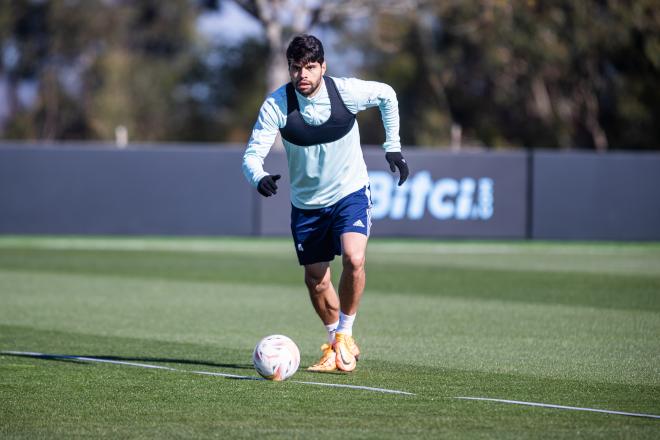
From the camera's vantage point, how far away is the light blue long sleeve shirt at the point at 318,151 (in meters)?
8.41

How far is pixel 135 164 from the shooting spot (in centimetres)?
2673

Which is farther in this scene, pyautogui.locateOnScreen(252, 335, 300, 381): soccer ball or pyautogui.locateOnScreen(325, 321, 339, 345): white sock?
pyautogui.locateOnScreen(325, 321, 339, 345): white sock

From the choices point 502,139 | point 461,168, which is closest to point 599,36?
point 502,139

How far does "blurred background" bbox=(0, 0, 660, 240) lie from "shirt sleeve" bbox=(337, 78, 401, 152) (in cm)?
1730

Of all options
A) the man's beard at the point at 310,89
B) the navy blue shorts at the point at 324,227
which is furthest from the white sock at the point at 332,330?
the man's beard at the point at 310,89

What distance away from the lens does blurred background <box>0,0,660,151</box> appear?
43.9 metres

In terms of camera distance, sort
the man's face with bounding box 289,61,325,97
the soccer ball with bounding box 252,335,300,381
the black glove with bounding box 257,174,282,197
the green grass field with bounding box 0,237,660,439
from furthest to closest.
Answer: the man's face with bounding box 289,61,325,97
the black glove with bounding box 257,174,282,197
the soccer ball with bounding box 252,335,300,381
the green grass field with bounding box 0,237,660,439

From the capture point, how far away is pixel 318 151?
852 centimetres

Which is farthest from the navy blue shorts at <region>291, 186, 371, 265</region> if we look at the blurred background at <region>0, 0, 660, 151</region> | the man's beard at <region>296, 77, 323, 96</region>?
the blurred background at <region>0, 0, 660, 151</region>

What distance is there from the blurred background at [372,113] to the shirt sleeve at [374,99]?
17.3m

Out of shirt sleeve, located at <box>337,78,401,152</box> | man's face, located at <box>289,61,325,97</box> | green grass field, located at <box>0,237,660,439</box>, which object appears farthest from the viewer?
shirt sleeve, located at <box>337,78,401,152</box>

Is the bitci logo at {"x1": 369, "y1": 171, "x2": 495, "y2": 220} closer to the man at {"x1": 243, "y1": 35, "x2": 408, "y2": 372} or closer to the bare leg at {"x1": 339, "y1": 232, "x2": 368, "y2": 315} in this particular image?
the man at {"x1": 243, "y1": 35, "x2": 408, "y2": 372}

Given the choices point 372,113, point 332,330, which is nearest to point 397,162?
point 332,330

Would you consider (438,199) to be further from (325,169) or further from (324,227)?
(325,169)
